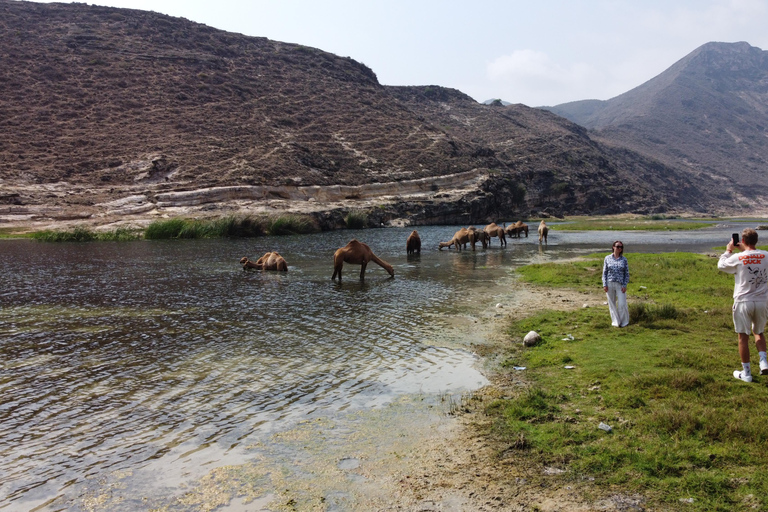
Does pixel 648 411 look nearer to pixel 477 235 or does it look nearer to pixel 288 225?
pixel 477 235

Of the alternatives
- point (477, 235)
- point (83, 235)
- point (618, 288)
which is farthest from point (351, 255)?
point (83, 235)

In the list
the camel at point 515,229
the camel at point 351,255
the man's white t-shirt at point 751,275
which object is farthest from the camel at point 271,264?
the camel at point 515,229

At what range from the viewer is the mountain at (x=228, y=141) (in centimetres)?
5384

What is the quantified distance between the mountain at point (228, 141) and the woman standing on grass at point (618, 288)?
43.3 m

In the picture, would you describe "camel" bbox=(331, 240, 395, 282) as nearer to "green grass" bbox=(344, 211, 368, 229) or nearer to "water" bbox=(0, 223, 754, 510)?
"water" bbox=(0, 223, 754, 510)

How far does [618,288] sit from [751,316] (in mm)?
3867

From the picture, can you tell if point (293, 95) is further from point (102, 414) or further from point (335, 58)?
point (102, 414)

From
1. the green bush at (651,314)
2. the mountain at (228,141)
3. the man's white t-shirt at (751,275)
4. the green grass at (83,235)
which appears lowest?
the green bush at (651,314)

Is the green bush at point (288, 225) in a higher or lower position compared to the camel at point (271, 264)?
higher

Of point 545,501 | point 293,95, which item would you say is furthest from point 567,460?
point 293,95

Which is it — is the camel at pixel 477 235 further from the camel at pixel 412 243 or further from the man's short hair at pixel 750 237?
the man's short hair at pixel 750 237

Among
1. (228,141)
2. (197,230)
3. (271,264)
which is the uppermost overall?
(228,141)

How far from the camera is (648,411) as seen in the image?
674 cm

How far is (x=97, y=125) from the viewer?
65.6 metres
